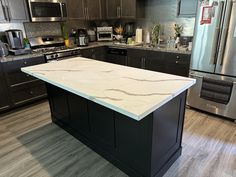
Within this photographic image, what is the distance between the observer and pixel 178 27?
143 inches

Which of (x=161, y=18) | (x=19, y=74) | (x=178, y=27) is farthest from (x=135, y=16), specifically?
(x=19, y=74)

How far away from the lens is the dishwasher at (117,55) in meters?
4.06

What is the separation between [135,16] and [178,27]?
97 centimetres

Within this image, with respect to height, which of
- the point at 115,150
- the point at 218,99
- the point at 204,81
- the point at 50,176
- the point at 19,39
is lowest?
the point at 50,176

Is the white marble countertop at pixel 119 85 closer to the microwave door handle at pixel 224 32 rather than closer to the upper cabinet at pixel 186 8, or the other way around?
the microwave door handle at pixel 224 32

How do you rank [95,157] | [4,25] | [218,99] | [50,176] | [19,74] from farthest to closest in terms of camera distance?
[4,25] → [19,74] → [218,99] → [95,157] → [50,176]

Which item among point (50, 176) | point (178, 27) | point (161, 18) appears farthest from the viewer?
point (161, 18)

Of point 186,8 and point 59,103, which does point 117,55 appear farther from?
point 59,103

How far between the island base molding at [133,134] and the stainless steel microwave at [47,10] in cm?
187

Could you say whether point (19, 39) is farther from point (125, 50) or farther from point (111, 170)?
point (111, 170)

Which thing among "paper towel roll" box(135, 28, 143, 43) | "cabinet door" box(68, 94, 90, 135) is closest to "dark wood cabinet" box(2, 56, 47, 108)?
"cabinet door" box(68, 94, 90, 135)

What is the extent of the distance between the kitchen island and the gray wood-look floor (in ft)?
0.47

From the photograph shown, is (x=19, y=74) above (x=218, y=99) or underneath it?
above

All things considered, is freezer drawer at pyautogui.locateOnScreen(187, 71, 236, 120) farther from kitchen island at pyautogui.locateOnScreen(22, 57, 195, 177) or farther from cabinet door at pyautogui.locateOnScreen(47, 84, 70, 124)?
cabinet door at pyautogui.locateOnScreen(47, 84, 70, 124)
